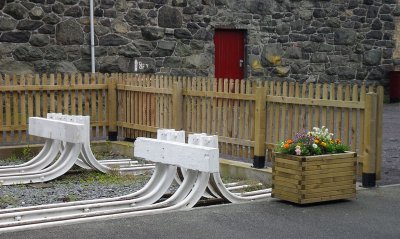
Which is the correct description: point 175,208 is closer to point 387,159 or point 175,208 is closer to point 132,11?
point 387,159

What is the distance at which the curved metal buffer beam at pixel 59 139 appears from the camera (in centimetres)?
986

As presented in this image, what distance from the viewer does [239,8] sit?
19.4m

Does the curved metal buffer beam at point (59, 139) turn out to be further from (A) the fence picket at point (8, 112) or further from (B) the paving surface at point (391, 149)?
(B) the paving surface at point (391, 149)

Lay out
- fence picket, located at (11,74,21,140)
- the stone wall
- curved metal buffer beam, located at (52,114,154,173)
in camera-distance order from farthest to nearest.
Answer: the stone wall < fence picket, located at (11,74,21,140) < curved metal buffer beam, located at (52,114,154,173)

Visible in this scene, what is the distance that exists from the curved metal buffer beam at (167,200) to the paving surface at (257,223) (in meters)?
0.22

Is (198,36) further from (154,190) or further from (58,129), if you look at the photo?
(154,190)

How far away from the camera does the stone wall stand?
15977mm

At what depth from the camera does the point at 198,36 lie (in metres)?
18.5

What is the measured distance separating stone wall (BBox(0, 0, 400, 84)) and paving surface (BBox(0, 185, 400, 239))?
9294 mm

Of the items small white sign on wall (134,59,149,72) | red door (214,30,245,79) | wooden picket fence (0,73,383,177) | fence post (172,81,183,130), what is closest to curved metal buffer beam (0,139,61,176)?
wooden picket fence (0,73,383,177)

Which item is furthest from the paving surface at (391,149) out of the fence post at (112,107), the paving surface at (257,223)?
the fence post at (112,107)

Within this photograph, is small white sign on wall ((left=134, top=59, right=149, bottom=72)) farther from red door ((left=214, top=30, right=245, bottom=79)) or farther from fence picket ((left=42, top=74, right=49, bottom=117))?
fence picket ((left=42, top=74, right=49, bottom=117))

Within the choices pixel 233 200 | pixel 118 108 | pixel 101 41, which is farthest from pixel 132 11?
pixel 233 200

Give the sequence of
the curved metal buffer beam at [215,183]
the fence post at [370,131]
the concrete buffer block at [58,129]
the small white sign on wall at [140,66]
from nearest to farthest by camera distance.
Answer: the curved metal buffer beam at [215,183], the fence post at [370,131], the concrete buffer block at [58,129], the small white sign on wall at [140,66]
